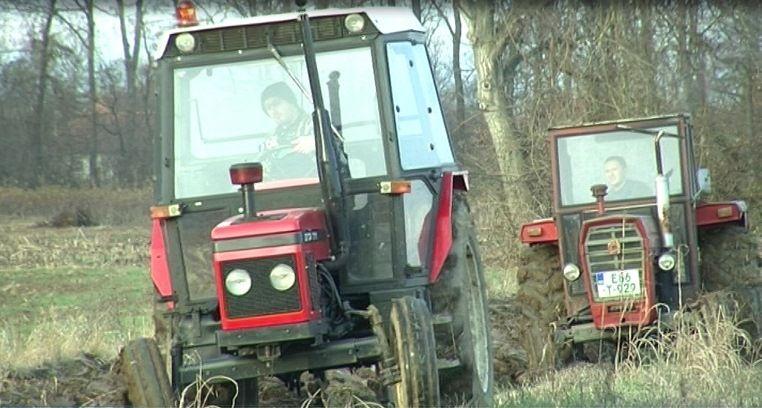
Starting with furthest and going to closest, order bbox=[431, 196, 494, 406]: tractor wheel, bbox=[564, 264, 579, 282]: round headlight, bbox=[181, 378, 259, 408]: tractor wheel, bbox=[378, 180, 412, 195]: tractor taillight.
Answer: bbox=[564, 264, 579, 282]: round headlight → bbox=[431, 196, 494, 406]: tractor wheel → bbox=[378, 180, 412, 195]: tractor taillight → bbox=[181, 378, 259, 408]: tractor wheel

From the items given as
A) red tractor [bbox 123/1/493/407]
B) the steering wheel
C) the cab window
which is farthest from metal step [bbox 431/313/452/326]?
the steering wheel

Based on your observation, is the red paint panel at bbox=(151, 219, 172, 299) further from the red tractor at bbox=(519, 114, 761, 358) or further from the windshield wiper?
the red tractor at bbox=(519, 114, 761, 358)

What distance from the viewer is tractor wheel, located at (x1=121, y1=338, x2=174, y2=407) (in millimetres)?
6759

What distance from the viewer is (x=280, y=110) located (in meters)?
7.86

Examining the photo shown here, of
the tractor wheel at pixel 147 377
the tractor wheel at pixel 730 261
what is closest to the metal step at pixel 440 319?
the tractor wheel at pixel 147 377

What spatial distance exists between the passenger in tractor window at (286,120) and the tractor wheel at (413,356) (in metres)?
1.26

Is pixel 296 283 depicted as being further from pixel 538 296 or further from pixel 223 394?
pixel 538 296

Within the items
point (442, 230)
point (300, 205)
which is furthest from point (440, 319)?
point (300, 205)

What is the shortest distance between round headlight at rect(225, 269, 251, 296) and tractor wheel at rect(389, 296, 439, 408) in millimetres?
690

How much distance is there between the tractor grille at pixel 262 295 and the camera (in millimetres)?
7020

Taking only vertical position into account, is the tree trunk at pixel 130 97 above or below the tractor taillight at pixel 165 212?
above

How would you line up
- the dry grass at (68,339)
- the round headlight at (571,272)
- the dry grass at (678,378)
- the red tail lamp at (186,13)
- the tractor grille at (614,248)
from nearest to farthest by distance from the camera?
the dry grass at (678,378)
the red tail lamp at (186,13)
the dry grass at (68,339)
the tractor grille at (614,248)
the round headlight at (571,272)

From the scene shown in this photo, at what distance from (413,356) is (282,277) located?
2.43 feet

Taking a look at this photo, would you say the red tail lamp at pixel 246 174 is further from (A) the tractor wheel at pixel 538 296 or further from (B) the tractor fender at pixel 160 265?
(A) the tractor wheel at pixel 538 296
